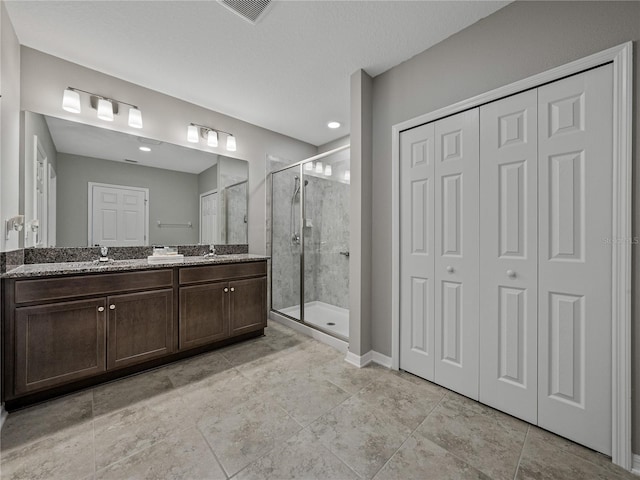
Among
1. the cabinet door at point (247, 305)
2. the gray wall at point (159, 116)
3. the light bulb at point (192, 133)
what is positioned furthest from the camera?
the light bulb at point (192, 133)

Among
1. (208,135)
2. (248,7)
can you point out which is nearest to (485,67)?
(248,7)

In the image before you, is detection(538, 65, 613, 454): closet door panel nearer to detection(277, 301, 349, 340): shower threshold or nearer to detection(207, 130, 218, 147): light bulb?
detection(277, 301, 349, 340): shower threshold

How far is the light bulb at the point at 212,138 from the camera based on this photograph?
9.91 feet

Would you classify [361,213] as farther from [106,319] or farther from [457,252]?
[106,319]

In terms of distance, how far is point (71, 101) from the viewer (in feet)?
7.18

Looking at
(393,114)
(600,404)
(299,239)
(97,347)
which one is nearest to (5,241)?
(97,347)

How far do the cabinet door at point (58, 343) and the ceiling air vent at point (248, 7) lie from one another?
2.17 m

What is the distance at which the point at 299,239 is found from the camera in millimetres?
3420

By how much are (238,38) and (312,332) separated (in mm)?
2767

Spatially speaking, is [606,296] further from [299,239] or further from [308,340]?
[299,239]

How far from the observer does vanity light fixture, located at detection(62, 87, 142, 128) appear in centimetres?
218

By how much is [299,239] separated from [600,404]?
2.80 m

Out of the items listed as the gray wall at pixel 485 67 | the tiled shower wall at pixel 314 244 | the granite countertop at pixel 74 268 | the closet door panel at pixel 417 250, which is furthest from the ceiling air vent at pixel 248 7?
the granite countertop at pixel 74 268

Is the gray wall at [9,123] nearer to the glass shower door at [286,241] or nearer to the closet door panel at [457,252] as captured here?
the glass shower door at [286,241]
